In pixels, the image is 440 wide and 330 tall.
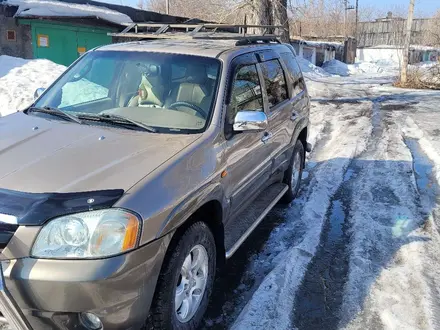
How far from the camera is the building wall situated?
13.1 meters

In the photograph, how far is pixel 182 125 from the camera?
3402 millimetres

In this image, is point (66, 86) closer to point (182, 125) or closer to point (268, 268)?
point (182, 125)

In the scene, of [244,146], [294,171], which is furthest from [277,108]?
[294,171]

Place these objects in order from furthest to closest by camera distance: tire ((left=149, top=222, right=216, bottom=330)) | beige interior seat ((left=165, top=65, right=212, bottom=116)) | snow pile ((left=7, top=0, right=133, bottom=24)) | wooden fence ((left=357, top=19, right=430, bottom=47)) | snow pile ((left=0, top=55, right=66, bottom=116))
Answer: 1. wooden fence ((left=357, top=19, right=430, bottom=47))
2. snow pile ((left=7, top=0, right=133, bottom=24))
3. snow pile ((left=0, top=55, right=66, bottom=116))
4. beige interior seat ((left=165, top=65, right=212, bottom=116))
5. tire ((left=149, top=222, right=216, bottom=330))

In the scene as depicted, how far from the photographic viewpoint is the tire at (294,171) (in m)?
5.48

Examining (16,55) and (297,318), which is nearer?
(297,318)

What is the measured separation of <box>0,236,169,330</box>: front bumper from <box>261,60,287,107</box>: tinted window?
2768 mm

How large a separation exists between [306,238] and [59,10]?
39.9 feet

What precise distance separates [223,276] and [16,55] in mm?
12451

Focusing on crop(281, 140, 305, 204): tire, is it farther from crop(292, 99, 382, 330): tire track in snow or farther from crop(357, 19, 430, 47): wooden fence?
crop(357, 19, 430, 47): wooden fence

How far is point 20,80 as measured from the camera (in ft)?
33.4

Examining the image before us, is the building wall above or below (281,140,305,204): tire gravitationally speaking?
above

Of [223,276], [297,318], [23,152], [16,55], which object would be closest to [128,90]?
[23,152]

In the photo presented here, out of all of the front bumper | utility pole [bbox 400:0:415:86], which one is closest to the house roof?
the front bumper
